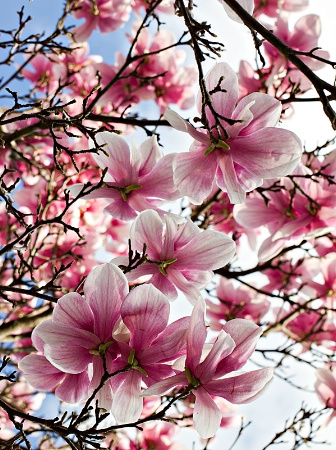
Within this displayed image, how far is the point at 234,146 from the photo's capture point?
1453 mm

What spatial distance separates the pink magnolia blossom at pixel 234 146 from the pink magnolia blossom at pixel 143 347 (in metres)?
0.38

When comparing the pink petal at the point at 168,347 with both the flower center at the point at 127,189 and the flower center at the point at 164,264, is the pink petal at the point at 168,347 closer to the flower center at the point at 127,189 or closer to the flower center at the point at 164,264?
the flower center at the point at 164,264

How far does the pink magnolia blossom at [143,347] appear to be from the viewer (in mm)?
1263

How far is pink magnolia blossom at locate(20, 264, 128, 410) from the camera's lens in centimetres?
128

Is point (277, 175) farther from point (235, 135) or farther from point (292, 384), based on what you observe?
point (292, 384)

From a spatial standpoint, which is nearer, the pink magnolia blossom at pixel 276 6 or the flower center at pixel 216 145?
the flower center at pixel 216 145

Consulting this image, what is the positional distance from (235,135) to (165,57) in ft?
7.59

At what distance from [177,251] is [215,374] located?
1.24 feet

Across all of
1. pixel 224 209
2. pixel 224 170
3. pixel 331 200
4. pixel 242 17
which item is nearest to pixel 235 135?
pixel 224 170

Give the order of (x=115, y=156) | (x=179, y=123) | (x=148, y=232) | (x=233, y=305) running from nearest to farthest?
1. (x=179, y=123)
2. (x=148, y=232)
3. (x=115, y=156)
4. (x=233, y=305)

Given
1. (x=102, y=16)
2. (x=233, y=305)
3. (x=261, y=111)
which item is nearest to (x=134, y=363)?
(x=261, y=111)

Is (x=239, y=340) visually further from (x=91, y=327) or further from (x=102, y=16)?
(x=102, y=16)

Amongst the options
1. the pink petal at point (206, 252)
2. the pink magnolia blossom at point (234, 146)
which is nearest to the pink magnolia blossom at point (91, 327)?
the pink petal at point (206, 252)

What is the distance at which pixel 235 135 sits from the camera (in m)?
1.45
